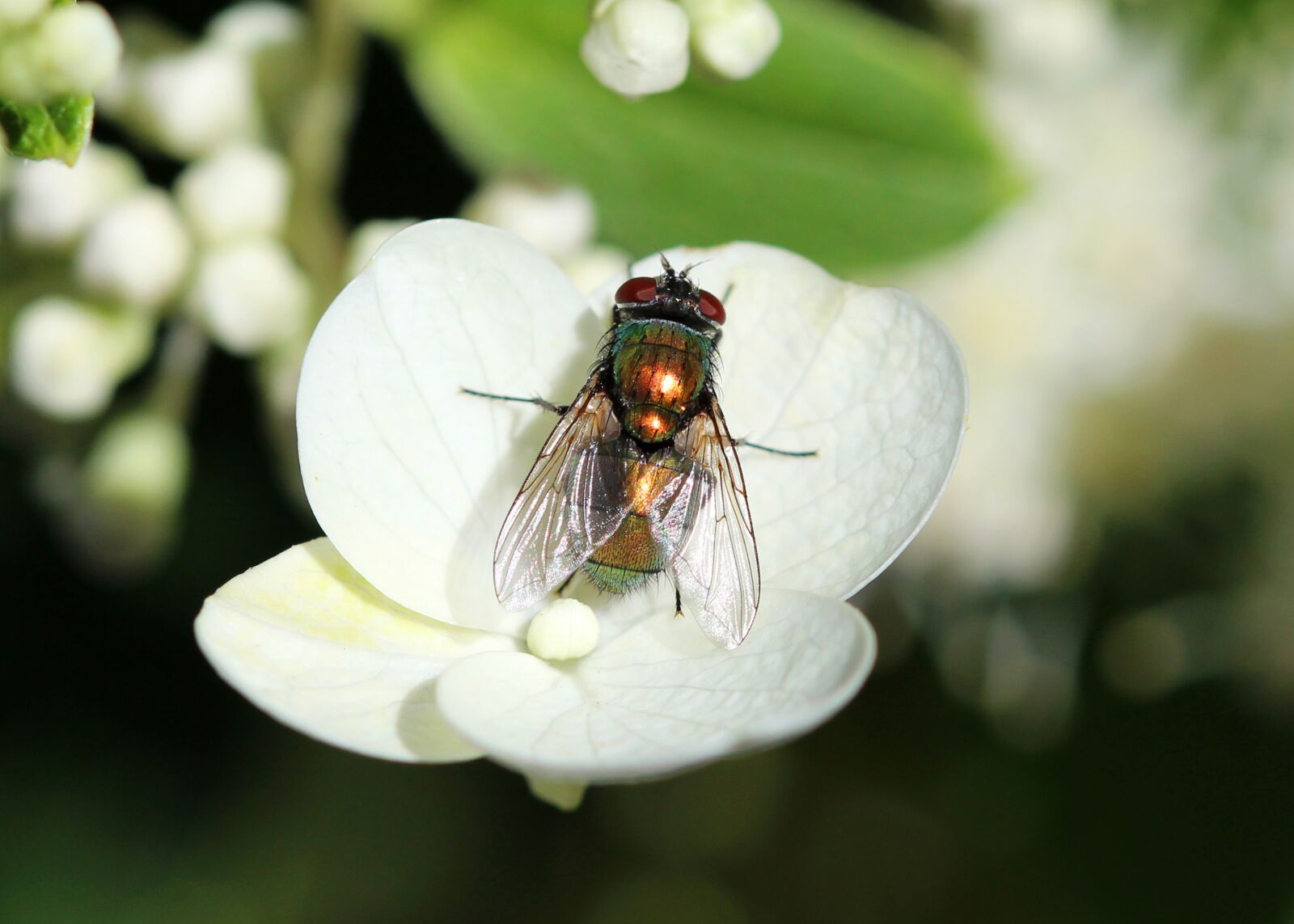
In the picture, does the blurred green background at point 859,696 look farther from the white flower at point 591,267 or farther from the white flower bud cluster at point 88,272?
the white flower bud cluster at point 88,272

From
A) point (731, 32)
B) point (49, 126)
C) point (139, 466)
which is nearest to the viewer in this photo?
point (49, 126)

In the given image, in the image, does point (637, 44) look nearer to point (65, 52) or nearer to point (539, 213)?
point (539, 213)

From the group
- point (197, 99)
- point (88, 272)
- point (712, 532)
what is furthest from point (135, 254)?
point (712, 532)

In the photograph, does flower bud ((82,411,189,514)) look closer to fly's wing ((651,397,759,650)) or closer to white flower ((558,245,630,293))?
white flower ((558,245,630,293))

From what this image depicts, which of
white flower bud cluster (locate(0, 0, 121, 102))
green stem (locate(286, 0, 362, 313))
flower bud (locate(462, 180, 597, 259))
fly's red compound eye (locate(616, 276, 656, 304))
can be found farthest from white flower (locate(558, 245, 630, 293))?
white flower bud cluster (locate(0, 0, 121, 102))

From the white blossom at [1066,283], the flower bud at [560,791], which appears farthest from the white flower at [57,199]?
the white blossom at [1066,283]

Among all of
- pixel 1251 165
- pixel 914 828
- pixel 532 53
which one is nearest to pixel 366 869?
pixel 914 828

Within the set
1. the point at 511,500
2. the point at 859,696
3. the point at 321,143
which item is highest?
the point at 321,143

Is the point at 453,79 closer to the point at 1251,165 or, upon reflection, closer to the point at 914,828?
the point at 1251,165
